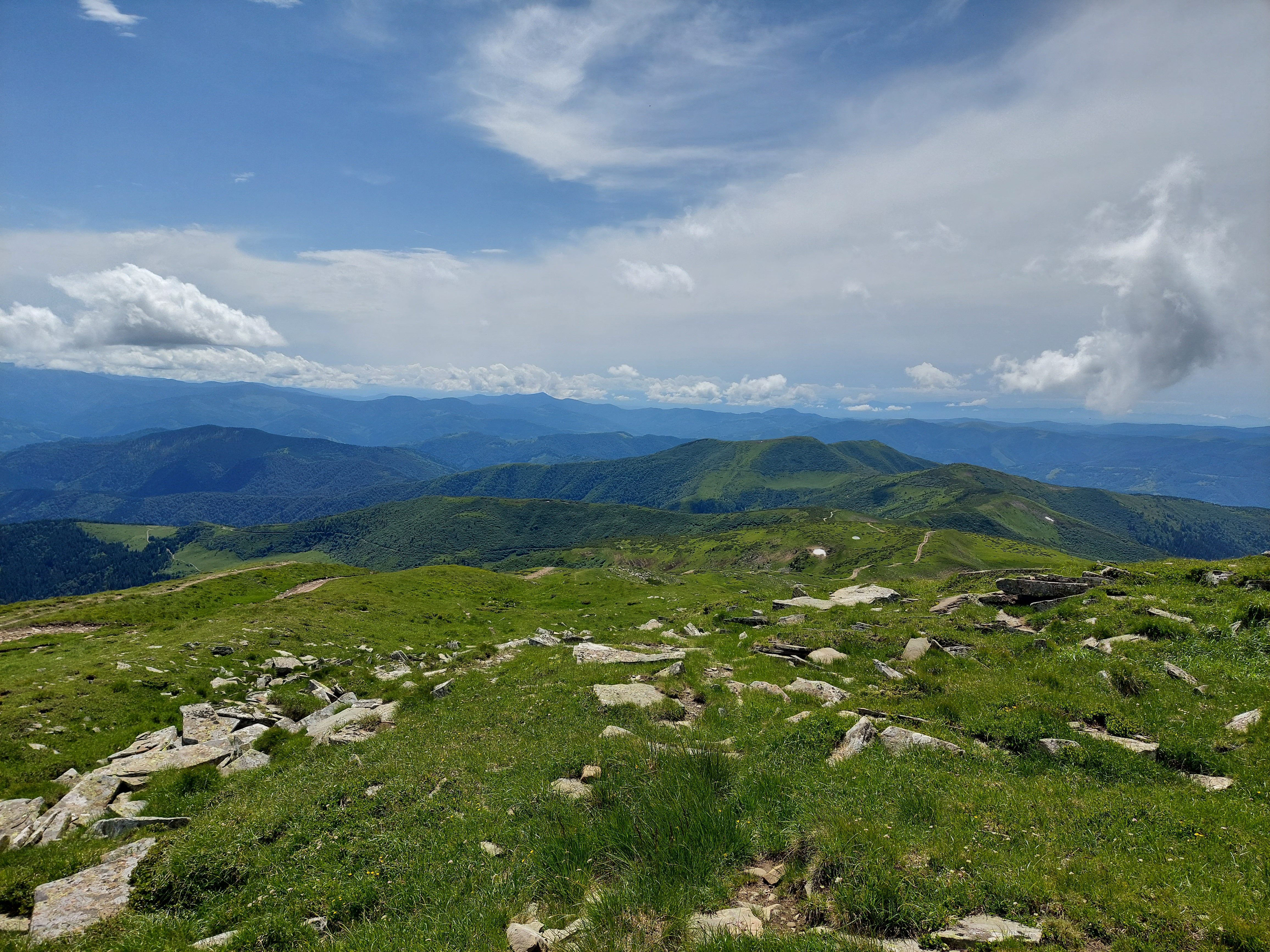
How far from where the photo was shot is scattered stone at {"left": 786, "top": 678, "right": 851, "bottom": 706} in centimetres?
1566

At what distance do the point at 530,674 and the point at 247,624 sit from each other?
24.9 meters

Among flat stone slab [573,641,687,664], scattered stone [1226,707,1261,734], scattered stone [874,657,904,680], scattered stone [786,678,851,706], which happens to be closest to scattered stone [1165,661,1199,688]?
scattered stone [1226,707,1261,734]

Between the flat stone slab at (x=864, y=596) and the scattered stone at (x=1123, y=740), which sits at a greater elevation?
the scattered stone at (x=1123, y=740)

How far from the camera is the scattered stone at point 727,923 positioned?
6816mm

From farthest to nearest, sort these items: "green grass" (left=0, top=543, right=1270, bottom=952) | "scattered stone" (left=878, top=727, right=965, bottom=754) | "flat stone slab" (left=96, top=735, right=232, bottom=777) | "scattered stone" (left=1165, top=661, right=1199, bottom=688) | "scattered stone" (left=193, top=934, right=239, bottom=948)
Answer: "flat stone slab" (left=96, top=735, right=232, bottom=777), "scattered stone" (left=1165, top=661, right=1199, bottom=688), "scattered stone" (left=878, top=727, right=965, bottom=754), "scattered stone" (left=193, top=934, right=239, bottom=948), "green grass" (left=0, top=543, right=1270, bottom=952)

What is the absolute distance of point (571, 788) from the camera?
11.7 meters

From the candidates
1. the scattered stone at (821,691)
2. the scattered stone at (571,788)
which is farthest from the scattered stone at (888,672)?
the scattered stone at (571,788)

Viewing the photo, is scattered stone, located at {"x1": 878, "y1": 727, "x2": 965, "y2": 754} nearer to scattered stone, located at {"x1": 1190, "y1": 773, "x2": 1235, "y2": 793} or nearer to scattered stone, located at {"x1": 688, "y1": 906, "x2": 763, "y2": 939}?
scattered stone, located at {"x1": 1190, "y1": 773, "x2": 1235, "y2": 793}

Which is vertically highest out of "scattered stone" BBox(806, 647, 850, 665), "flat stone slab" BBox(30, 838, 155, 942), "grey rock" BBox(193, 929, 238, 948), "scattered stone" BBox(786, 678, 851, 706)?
"scattered stone" BBox(786, 678, 851, 706)

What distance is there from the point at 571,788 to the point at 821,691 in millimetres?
8516

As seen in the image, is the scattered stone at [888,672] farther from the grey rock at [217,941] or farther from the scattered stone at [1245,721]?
the grey rock at [217,941]

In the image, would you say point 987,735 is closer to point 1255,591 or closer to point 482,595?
point 1255,591

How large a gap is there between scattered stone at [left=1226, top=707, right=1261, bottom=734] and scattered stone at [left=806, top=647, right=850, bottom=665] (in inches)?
378

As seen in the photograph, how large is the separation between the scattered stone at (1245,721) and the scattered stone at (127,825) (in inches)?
977
